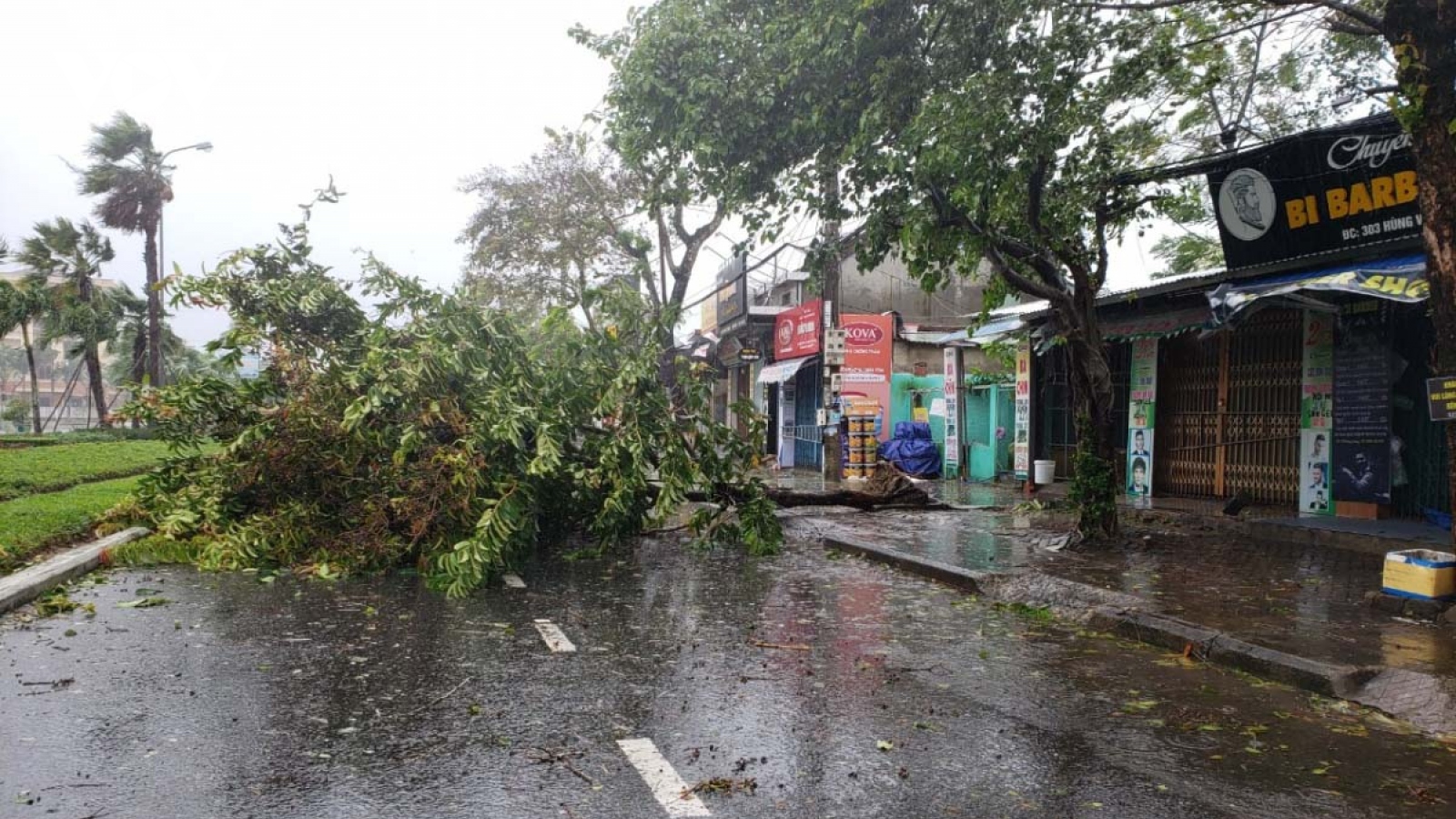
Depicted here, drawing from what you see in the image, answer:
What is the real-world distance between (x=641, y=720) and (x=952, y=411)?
1610 centimetres

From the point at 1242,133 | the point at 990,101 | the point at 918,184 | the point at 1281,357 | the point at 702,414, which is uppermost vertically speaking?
the point at 1242,133

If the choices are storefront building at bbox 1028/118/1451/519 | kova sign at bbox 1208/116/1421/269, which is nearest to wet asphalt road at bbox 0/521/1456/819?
storefront building at bbox 1028/118/1451/519

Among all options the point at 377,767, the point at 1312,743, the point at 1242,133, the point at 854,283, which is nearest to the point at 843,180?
the point at 1312,743

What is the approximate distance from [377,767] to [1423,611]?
22.4 feet

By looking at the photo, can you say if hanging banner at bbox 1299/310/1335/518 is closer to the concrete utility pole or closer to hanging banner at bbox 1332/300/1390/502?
hanging banner at bbox 1332/300/1390/502

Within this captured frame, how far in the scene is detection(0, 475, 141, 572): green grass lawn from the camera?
7984mm

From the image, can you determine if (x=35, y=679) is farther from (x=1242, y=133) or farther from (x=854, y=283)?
(x=854, y=283)

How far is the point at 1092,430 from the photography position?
10.2 metres

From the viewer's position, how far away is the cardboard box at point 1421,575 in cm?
670

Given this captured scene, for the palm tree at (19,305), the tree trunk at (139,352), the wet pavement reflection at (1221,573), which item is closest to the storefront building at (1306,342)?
the wet pavement reflection at (1221,573)

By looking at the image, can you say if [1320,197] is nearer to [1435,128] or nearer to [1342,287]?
[1342,287]

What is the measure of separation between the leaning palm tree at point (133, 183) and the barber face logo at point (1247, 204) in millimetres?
28790

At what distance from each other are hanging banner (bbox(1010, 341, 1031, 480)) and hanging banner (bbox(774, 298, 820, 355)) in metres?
6.67

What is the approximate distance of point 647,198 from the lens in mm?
10961
